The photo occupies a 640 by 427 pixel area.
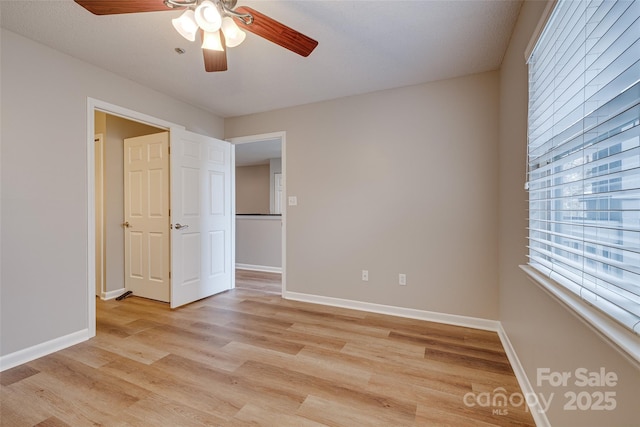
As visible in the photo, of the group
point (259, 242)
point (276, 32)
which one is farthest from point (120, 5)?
point (259, 242)

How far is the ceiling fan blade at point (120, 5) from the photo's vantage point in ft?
4.41

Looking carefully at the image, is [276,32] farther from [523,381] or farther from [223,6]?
[523,381]

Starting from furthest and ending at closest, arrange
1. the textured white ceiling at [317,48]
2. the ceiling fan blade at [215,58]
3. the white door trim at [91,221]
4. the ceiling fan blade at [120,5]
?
1. the white door trim at [91,221]
2. the textured white ceiling at [317,48]
3. the ceiling fan blade at [215,58]
4. the ceiling fan blade at [120,5]

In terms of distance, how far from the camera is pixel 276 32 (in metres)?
1.54

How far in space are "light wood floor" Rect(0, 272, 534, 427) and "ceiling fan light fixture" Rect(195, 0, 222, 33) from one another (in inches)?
81.5

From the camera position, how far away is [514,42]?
2.01m

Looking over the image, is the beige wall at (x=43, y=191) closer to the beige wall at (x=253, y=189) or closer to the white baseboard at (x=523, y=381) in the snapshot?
the white baseboard at (x=523, y=381)

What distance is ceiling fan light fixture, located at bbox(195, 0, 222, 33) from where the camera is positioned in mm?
1357

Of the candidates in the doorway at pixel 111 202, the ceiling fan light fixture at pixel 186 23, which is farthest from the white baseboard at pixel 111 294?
the ceiling fan light fixture at pixel 186 23

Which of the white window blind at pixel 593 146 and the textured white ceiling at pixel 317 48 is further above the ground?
the textured white ceiling at pixel 317 48

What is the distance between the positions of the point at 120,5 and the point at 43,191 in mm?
1679

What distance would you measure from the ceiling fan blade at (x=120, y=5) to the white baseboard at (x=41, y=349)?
7.89 ft

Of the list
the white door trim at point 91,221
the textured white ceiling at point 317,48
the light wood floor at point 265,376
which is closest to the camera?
the light wood floor at point 265,376

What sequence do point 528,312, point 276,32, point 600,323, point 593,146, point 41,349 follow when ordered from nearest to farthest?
1. point 600,323
2. point 593,146
3. point 276,32
4. point 528,312
5. point 41,349
